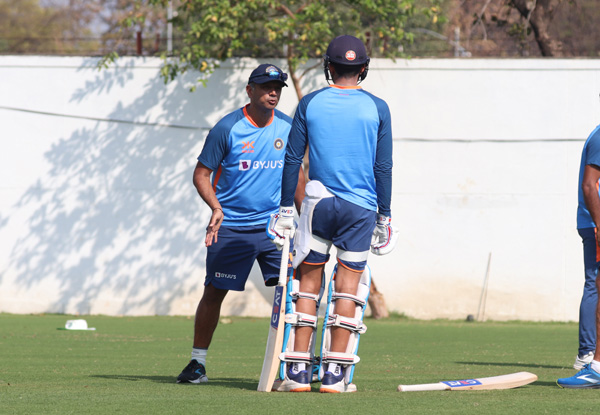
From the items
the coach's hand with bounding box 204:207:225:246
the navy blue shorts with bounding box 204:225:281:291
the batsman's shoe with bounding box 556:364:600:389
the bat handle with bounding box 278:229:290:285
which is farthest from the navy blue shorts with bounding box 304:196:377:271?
the batsman's shoe with bounding box 556:364:600:389

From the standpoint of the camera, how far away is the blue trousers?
7.10 meters

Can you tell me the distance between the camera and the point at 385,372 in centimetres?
668

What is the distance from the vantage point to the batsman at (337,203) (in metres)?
5.25

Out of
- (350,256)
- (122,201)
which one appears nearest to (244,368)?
(350,256)

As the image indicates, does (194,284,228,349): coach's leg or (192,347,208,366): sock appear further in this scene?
(194,284,228,349): coach's leg

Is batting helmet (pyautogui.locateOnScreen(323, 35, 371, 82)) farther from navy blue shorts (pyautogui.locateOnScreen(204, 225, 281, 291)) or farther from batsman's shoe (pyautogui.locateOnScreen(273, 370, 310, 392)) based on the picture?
batsman's shoe (pyautogui.locateOnScreen(273, 370, 310, 392))

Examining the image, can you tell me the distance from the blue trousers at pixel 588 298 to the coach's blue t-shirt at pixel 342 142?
101 inches

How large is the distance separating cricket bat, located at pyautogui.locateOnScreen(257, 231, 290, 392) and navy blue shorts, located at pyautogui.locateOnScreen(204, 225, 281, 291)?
0.83 meters

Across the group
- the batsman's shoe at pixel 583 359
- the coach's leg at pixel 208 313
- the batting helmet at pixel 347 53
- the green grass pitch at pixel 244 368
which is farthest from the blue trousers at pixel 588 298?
the coach's leg at pixel 208 313

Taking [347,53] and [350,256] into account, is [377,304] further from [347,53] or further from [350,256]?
[347,53]

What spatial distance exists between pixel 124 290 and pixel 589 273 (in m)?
9.44

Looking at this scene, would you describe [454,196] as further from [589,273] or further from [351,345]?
[351,345]

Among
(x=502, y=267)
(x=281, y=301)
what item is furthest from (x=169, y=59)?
(x=281, y=301)

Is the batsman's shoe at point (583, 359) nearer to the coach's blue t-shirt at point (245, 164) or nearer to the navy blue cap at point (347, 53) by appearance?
the coach's blue t-shirt at point (245, 164)
